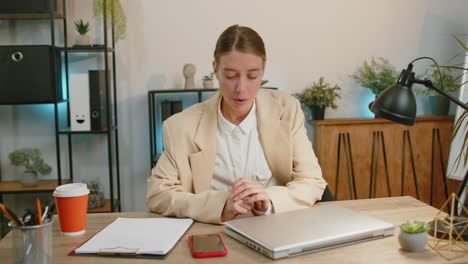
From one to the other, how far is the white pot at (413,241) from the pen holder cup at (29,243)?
0.89 metres

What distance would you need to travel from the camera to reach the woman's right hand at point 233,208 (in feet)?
4.75

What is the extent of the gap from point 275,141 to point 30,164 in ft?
7.01

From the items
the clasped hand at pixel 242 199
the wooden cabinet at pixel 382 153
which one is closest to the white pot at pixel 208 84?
the wooden cabinet at pixel 382 153

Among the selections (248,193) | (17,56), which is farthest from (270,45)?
(248,193)

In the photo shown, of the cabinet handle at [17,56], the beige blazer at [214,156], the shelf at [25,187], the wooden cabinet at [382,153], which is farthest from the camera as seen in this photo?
the wooden cabinet at [382,153]

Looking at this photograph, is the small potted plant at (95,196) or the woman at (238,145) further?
the small potted plant at (95,196)

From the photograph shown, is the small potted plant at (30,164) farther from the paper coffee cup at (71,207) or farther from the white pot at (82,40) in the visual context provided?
the paper coffee cup at (71,207)

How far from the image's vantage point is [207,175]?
5.87 feet

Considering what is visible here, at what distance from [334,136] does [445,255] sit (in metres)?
2.23

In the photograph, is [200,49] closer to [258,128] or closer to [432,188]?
[258,128]

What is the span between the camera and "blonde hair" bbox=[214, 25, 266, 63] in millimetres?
1750

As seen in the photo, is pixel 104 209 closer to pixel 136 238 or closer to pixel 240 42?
pixel 240 42

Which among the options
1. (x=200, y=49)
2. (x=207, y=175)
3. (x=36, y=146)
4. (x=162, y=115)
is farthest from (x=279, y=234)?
(x=36, y=146)

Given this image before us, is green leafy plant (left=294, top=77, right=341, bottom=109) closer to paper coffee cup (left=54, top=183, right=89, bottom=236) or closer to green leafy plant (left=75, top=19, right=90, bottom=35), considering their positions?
green leafy plant (left=75, top=19, right=90, bottom=35)
